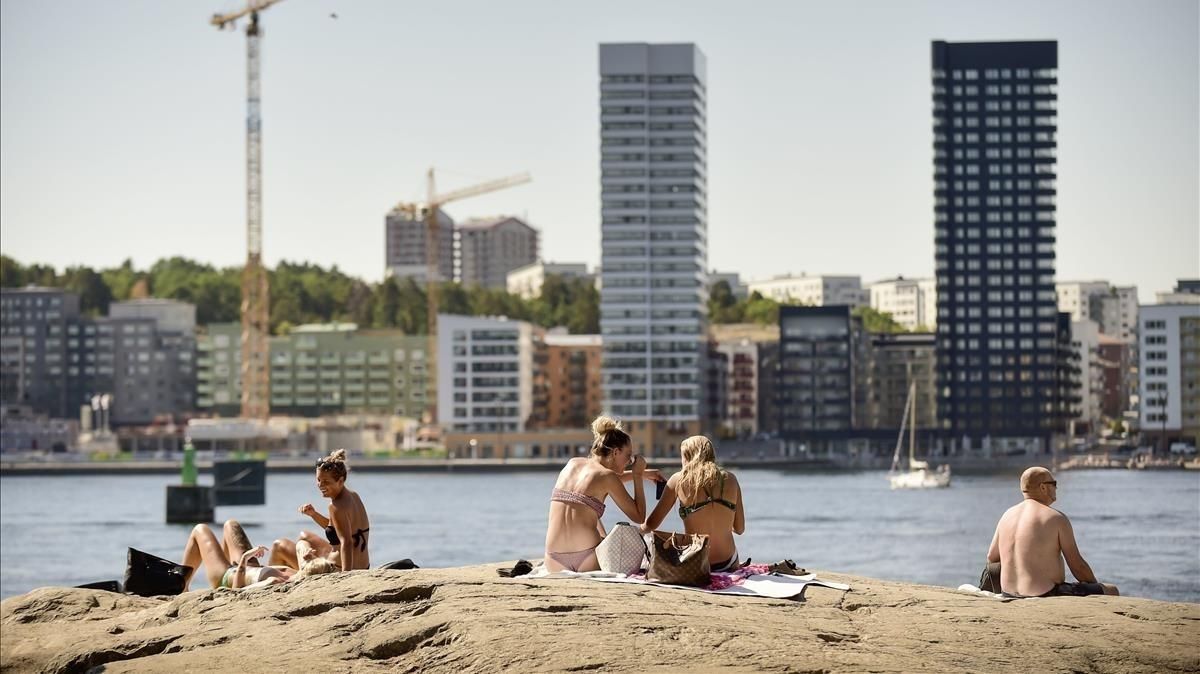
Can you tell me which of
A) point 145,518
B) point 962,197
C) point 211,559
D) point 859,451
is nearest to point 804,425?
point 859,451

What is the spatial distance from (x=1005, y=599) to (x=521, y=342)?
572 ft

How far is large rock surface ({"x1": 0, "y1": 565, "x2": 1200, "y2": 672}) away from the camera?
11.4 m

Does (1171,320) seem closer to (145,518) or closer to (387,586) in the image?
(145,518)

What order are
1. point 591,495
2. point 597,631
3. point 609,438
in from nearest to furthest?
point 597,631
point 609,438
point 591,495

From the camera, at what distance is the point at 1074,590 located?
45.1 ft

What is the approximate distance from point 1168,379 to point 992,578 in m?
169

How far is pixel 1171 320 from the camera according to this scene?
17100 cm

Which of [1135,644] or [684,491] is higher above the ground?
[684,491]

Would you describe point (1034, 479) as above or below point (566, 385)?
above

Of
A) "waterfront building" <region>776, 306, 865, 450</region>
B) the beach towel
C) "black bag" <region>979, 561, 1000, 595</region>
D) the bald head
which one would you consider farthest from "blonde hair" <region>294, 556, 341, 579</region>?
"waterfront building" <region>776, 306, 865, 450</region>

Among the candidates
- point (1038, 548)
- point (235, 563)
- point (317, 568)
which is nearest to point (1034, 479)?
point (1038, 548)

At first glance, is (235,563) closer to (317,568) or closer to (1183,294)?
(317,568)

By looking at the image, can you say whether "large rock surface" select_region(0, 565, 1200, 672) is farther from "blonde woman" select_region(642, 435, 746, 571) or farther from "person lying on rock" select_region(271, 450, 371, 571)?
"blonde woman" select_region(642, 435, 746, 571)

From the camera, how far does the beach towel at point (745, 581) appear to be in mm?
12922
